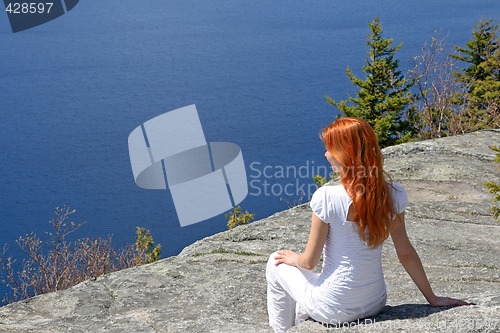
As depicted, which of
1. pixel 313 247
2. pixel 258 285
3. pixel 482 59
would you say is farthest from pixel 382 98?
pixel 313 247

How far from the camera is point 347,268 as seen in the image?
4004 millimetres

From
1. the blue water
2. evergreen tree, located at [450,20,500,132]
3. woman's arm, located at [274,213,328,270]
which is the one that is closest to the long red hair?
woman's arm, located at [274,213,328,270]

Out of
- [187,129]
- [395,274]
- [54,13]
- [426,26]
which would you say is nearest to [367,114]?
[395,274]

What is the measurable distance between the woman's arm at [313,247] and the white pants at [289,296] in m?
0.07

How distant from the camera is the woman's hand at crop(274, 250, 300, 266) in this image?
4.30 meters

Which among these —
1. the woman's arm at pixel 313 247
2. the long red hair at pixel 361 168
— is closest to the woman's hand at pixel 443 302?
the long red hair at pixel 361 168

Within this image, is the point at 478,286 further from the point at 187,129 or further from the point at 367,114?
the point at 187,129

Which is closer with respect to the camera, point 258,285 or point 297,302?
point 297,302

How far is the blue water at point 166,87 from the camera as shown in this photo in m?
55.1

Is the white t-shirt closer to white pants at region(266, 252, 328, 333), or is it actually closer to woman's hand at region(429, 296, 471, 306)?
white pants at region(266, 252, 328, 333)

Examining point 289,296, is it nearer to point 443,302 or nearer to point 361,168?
point 443,302

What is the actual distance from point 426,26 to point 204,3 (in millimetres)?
39597

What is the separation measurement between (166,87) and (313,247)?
7743cm

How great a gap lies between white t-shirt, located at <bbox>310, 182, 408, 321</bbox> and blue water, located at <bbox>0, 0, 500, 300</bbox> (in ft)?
143
